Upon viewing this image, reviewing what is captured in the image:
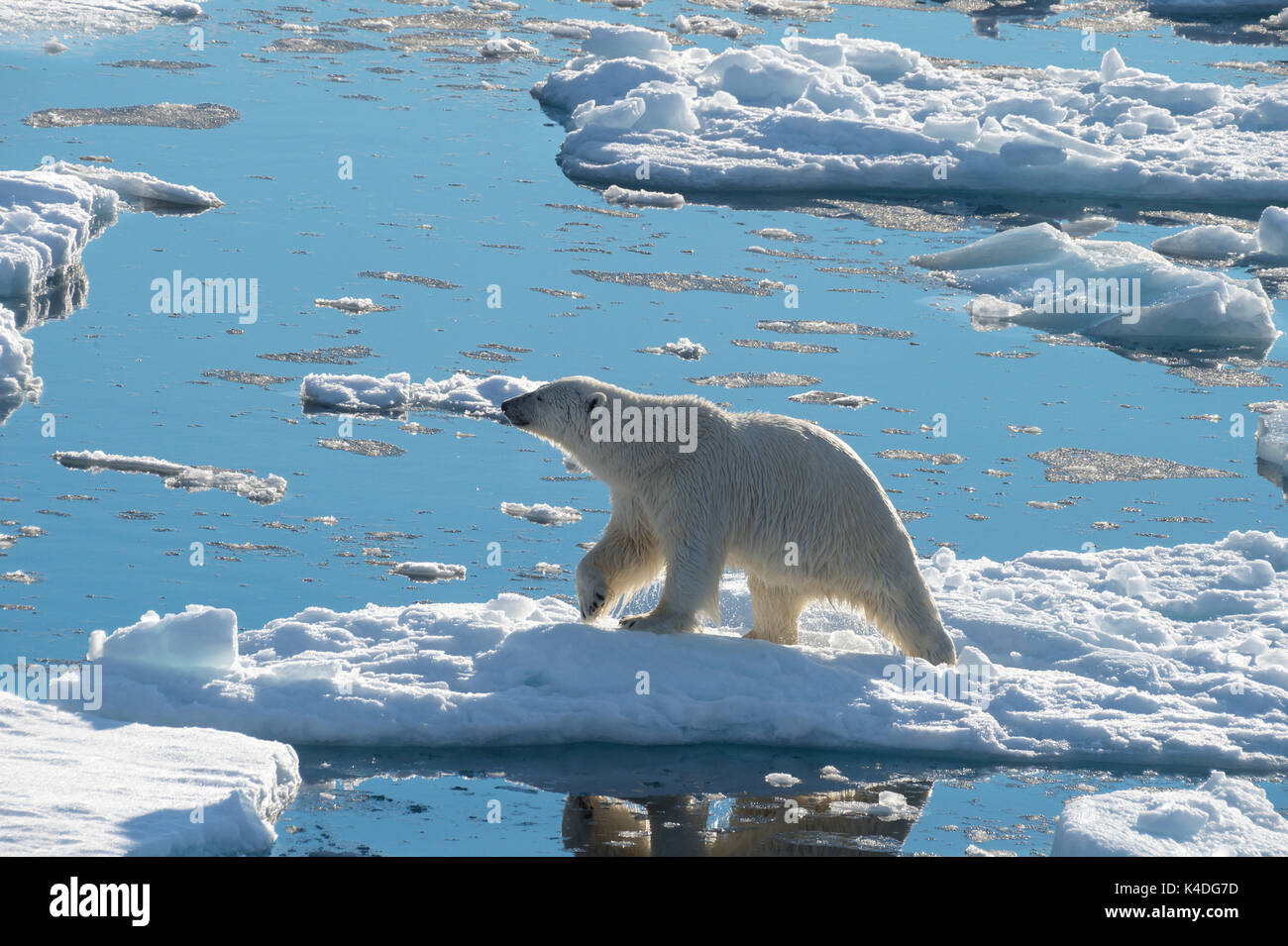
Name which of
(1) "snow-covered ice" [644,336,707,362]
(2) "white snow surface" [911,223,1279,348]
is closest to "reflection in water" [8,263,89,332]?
(1) "snow-covered ice" [644,336,707,362]

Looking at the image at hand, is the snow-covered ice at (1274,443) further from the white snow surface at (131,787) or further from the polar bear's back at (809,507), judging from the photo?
the white snow surface at (131,787)

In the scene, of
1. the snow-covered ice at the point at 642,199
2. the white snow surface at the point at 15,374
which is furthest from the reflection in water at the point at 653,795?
the snow-covered ice at the point at 642,199

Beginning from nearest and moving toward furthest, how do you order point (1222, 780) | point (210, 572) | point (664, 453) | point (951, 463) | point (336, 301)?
point (1222, 780) → point (664, 453) → point (210, 572) → point (951, 463) → point (336, 301)

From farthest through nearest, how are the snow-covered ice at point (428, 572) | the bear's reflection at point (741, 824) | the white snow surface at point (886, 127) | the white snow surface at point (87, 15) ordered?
the white snow surface at point (87, 15) → the white snow surface at point (886, 127) → the snow-covered ice at point (428, 572) → the bear's reflection at point (741, 824)

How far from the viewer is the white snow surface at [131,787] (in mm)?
4406

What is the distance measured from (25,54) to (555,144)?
600 cm

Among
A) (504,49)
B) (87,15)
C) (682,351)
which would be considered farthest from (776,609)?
(87,15)

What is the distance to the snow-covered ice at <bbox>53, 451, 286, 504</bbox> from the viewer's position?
8.20 metres

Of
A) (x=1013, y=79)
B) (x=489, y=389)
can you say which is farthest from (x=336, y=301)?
(x=1013, y=79)

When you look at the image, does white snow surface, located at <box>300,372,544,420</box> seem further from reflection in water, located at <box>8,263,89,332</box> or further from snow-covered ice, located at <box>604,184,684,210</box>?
snow-covered ice, located at <box>604,184,684,210</box>

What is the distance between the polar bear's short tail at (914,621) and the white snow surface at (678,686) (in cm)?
10

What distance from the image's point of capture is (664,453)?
613 centimetres
